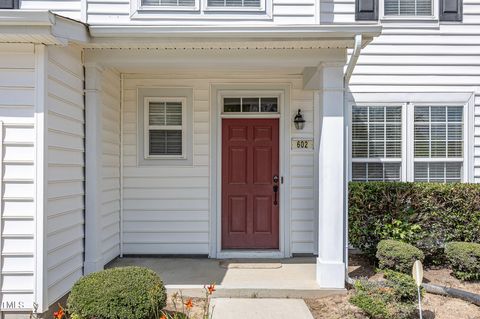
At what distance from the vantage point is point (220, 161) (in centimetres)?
582

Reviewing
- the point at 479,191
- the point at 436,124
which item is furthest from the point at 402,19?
the point at 479,191

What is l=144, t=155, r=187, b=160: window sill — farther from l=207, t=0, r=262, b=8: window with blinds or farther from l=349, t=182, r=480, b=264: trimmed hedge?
l=349, t=182, r=480, b=264: trimmed hedge

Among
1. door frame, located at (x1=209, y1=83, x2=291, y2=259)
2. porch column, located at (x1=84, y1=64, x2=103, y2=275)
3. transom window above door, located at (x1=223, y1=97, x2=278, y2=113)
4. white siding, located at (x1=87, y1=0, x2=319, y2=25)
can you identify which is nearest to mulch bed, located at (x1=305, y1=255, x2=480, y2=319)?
door frame, located at (x1=209, y1=83, x2=291, y2=259)

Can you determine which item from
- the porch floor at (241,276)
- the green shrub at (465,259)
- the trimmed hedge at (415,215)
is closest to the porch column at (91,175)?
the porch floor at (241,276)

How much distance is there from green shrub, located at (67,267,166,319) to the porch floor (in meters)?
1.13

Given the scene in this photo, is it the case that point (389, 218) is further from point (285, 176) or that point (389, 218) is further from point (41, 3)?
point (41, 3)

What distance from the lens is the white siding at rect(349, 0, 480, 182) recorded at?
18.9 ft

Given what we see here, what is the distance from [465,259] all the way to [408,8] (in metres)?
3.55

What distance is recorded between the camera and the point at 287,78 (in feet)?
18.9

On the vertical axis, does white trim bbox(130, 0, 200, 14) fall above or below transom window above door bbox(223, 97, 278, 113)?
above

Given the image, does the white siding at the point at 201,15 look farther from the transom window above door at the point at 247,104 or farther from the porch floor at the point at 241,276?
the porch floor at the point at 241,276

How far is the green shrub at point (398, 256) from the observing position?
4.68 metres

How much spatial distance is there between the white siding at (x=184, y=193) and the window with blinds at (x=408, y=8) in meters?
1.69

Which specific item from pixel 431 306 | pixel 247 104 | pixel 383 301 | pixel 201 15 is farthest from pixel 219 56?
pixel 431 306
